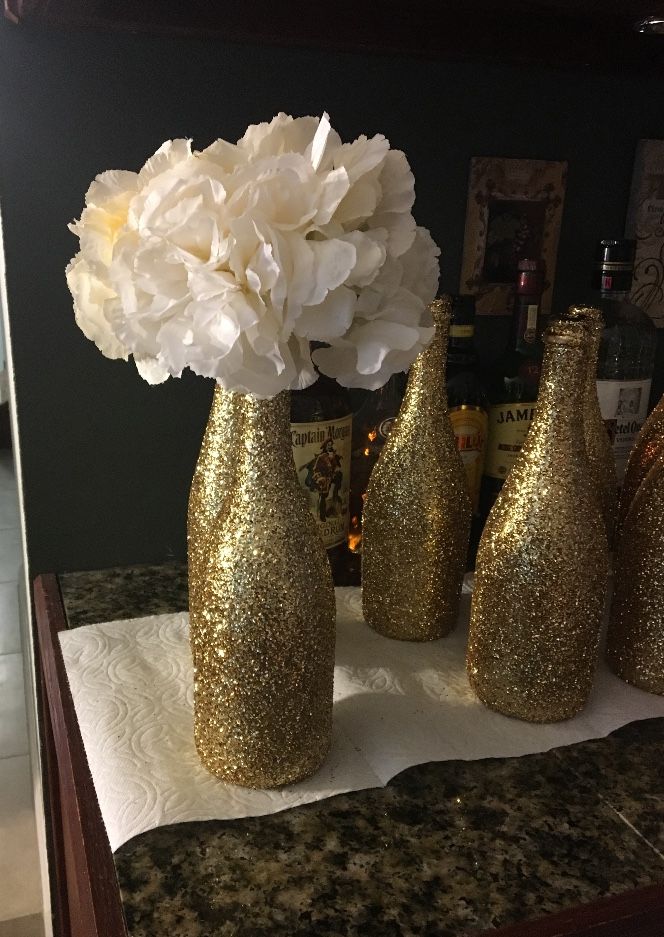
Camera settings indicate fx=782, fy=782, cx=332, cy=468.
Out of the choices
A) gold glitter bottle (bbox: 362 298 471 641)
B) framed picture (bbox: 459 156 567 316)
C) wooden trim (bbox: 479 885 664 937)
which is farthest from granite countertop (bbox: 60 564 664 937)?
framed picture (bbox: 459 156 567 316)

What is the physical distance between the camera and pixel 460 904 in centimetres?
48

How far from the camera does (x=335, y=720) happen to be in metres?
0.65

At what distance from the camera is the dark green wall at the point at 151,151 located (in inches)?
30.8

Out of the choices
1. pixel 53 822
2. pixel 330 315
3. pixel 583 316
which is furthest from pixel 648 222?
pixel 53 822

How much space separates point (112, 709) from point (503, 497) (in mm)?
367

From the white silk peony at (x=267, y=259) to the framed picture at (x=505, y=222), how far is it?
0.50 meters

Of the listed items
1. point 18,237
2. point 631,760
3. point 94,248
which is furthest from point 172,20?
point 631,760

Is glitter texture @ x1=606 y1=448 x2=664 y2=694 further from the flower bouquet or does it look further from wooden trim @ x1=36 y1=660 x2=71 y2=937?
wooden trim @ x1=36 y1=660 x2=71 y2=937

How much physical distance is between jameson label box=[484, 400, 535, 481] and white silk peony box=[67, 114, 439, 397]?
0.41 metres

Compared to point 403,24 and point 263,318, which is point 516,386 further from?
point 263,318

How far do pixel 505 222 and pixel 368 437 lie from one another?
1.04 feet

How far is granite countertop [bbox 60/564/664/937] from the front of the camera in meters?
0.47

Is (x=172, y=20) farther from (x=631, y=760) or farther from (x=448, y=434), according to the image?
(x=631, y=760)

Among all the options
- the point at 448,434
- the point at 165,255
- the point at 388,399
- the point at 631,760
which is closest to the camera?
the point at 165,255
